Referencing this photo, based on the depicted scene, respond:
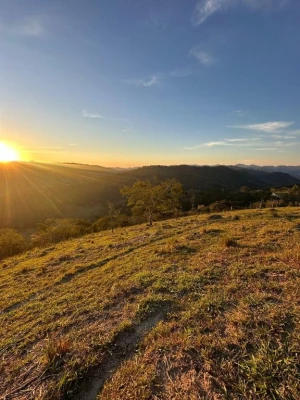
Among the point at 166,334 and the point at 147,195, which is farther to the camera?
the point at 147,195

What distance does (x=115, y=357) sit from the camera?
4617 millimetres

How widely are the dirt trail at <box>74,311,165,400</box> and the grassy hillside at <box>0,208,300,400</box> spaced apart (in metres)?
0.02

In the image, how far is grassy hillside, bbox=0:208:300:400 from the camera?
3.74m

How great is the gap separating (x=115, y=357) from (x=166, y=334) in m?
1.12

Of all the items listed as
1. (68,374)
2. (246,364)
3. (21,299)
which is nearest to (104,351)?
(68,374)

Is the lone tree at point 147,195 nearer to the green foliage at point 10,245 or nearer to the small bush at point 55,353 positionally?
the green foliage at point 10,245

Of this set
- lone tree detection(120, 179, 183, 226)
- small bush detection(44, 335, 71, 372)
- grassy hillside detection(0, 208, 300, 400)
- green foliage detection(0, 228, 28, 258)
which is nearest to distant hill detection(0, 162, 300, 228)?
lone tree detection(120, 179, 183, 226)

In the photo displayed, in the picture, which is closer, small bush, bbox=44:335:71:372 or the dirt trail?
the dirt trail

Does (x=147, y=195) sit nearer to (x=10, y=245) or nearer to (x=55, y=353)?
(x=10, y=245)

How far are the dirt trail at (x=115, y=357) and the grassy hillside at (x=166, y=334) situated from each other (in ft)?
0.06

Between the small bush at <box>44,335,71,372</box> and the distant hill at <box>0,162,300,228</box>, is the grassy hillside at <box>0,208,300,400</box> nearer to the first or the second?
the small bush at <box>44,335,71,372</box>

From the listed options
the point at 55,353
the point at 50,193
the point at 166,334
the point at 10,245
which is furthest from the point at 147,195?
the point at 50,193

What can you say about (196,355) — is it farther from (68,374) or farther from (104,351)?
(68,374)

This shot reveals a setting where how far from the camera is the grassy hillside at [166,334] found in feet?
12.3
